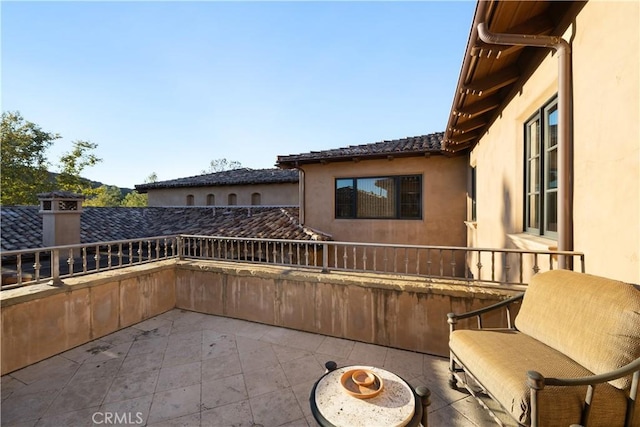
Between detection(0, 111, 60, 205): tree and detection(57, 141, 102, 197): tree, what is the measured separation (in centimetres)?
219

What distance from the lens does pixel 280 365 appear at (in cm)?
348

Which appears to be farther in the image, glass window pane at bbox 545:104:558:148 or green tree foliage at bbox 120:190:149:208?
green tree foliage at bbox 120:190:149:208

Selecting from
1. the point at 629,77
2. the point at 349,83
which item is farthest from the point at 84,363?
the point at 349,83

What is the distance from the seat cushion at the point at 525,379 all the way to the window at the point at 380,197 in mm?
5541

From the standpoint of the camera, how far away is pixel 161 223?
13.6m

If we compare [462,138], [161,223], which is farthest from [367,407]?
[161,223]

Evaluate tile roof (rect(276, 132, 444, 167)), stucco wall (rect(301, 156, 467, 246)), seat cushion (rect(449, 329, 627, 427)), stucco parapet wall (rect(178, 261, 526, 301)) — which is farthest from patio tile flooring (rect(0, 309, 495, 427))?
tile roof (rect(276, 132, 444, 167))

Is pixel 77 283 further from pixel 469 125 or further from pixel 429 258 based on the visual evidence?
pixel 469 125

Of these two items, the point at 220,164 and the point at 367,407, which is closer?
the point at 367,407

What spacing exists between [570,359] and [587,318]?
354mm

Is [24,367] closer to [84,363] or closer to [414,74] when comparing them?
[84,363]

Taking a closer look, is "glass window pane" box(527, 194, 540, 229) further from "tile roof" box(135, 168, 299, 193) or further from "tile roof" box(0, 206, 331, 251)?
"tile roof" box(135, 168, 299, 193)

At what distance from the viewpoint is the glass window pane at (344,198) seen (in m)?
8.28

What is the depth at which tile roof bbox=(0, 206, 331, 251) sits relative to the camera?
8.43m
